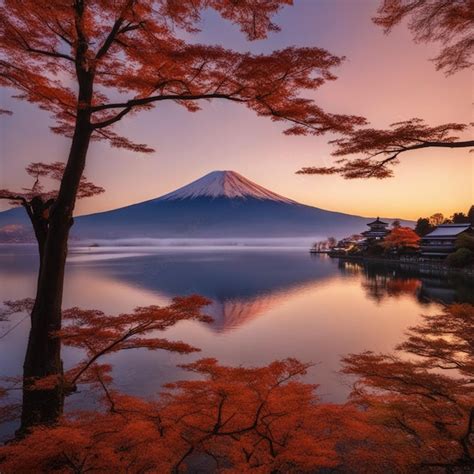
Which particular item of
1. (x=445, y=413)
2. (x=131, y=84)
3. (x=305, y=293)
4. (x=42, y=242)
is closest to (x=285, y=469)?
(x=445, y=413)

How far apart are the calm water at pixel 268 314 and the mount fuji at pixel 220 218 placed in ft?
451

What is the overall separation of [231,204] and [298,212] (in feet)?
133

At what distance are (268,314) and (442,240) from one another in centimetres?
2666

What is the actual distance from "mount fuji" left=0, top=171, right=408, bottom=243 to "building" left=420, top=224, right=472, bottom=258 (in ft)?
423

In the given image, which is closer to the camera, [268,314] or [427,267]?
[268,314]

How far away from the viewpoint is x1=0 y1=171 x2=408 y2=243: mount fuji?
170 meters

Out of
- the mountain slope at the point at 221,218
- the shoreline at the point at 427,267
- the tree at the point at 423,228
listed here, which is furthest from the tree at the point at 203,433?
the mountain slope at the point at 221,218

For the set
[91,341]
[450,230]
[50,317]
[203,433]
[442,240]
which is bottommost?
[203,433]

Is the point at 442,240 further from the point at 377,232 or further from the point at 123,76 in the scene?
the point at 123,76

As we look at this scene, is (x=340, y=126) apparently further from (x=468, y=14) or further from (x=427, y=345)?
(x=427, y=345)

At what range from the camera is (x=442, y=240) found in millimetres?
35500

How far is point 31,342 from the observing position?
13.4 ft

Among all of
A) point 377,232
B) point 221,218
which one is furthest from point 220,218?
point 377,232

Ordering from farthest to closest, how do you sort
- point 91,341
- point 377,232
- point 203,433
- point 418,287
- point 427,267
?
point 377,232 < point 427,267 < point 418,287 < point 91,341 < point 203,433
